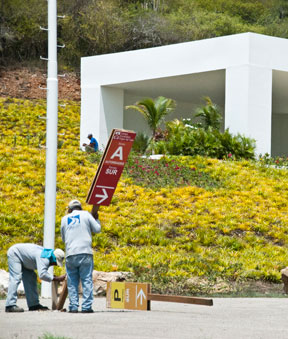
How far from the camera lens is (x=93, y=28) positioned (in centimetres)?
4247

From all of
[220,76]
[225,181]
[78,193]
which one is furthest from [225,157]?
[78,193]

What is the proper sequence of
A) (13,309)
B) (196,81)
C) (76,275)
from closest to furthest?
1. (13,309)
2. (76,275)
3. (196,81)

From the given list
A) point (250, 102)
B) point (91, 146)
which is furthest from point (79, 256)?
point (250, 102)

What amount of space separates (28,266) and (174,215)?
829cm

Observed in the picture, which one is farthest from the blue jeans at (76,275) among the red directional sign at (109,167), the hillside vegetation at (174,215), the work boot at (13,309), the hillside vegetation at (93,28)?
the hillside vegetation at (93,28)

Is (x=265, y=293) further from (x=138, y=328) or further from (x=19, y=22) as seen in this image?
(x=19, y=22)

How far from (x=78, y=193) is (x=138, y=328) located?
432 inches

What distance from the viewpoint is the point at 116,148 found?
366 inches

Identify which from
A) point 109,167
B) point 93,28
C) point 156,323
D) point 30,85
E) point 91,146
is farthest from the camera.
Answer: point 93,28

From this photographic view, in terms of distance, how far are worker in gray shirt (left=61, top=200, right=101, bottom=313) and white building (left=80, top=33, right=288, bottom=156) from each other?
13024mm

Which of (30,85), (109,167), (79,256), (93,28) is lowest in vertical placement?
(79,256)

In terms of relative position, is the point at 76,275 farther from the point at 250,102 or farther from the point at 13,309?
the point at 250,102

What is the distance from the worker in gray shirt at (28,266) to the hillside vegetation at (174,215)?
12.3 feet

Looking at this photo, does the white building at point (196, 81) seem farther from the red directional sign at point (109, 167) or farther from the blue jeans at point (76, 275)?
the blue jeans at point (76, 275)
